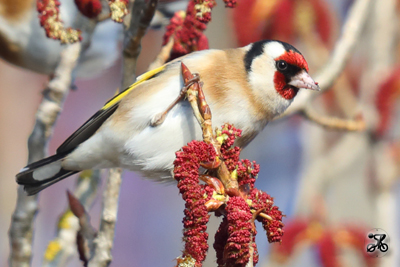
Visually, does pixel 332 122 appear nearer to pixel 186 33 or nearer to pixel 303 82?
pixel 303 82

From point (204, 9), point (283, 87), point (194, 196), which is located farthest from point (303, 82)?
point (194, 196)

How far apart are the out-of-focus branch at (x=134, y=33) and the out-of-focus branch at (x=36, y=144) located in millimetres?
252

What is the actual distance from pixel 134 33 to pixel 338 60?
0.99 metres

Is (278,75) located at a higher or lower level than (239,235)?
higher

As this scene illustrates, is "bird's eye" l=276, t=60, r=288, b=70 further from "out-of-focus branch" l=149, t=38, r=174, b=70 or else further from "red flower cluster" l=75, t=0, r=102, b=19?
"red flower cluster" l=75, t=0, r=102, b=19

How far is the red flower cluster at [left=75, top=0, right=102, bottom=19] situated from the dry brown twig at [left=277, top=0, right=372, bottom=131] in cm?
88

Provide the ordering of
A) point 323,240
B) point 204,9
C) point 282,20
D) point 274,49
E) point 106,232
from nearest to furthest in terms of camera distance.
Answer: point 204,9 → point 106,232 → point 274,49 → point 323,240 → point 282,20

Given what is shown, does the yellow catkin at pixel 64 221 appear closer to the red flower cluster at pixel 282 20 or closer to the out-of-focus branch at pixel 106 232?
the out-of-focus branch at pixel 106 232

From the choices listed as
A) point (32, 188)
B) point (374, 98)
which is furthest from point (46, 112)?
point (374, 98)

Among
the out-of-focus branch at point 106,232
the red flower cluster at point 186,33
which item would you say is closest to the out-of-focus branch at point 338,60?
the red flower cluster at point 186,33

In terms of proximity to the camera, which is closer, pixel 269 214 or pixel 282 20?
pixel 269 214

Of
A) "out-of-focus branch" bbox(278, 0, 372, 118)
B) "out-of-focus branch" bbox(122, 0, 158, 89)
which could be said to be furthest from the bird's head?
"out-of-focus branch" bbox(122, 0, 158, 89)

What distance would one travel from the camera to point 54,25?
1.88 meters

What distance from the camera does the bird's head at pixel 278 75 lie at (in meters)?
2.14
